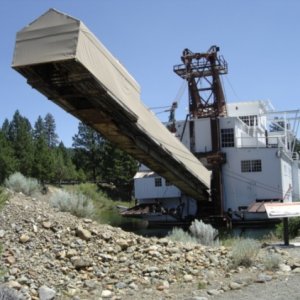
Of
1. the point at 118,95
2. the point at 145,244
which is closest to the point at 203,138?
the point at 118,95

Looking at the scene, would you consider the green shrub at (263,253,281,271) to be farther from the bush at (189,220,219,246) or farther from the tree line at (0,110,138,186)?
the tree line at (0,110,138,186)

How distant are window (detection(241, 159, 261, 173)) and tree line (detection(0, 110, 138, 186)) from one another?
21.7 m

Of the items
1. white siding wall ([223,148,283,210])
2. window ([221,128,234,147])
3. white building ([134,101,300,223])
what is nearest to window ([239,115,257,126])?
white building ([134,101,300,223])

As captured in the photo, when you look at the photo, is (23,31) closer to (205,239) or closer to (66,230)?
(66,230)

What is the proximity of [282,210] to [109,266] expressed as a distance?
5631 mm

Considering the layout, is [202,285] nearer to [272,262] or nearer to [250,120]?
[272,262]

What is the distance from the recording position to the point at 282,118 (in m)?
42.0

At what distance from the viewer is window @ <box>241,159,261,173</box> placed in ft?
110

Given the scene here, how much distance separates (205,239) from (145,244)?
12.4 feet

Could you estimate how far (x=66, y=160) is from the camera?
82062 mm

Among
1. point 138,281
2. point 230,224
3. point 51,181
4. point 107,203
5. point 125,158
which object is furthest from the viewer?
point 125,158

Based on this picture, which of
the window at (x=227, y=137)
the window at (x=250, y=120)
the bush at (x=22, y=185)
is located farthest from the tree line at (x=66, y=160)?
the bush at (x=22, y=185)

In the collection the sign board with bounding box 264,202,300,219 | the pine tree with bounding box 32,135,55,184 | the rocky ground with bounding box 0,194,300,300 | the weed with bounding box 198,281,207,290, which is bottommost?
the weed with bounding box 198,281,207,290

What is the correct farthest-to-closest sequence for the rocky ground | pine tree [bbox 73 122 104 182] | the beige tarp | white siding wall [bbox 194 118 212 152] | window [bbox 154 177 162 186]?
pine tree [bbox 73 122 104 182], window [bbox 154 177 162 186], white siding wall [bbox 194 118 212 152], the beige tarp, the rocky ground
